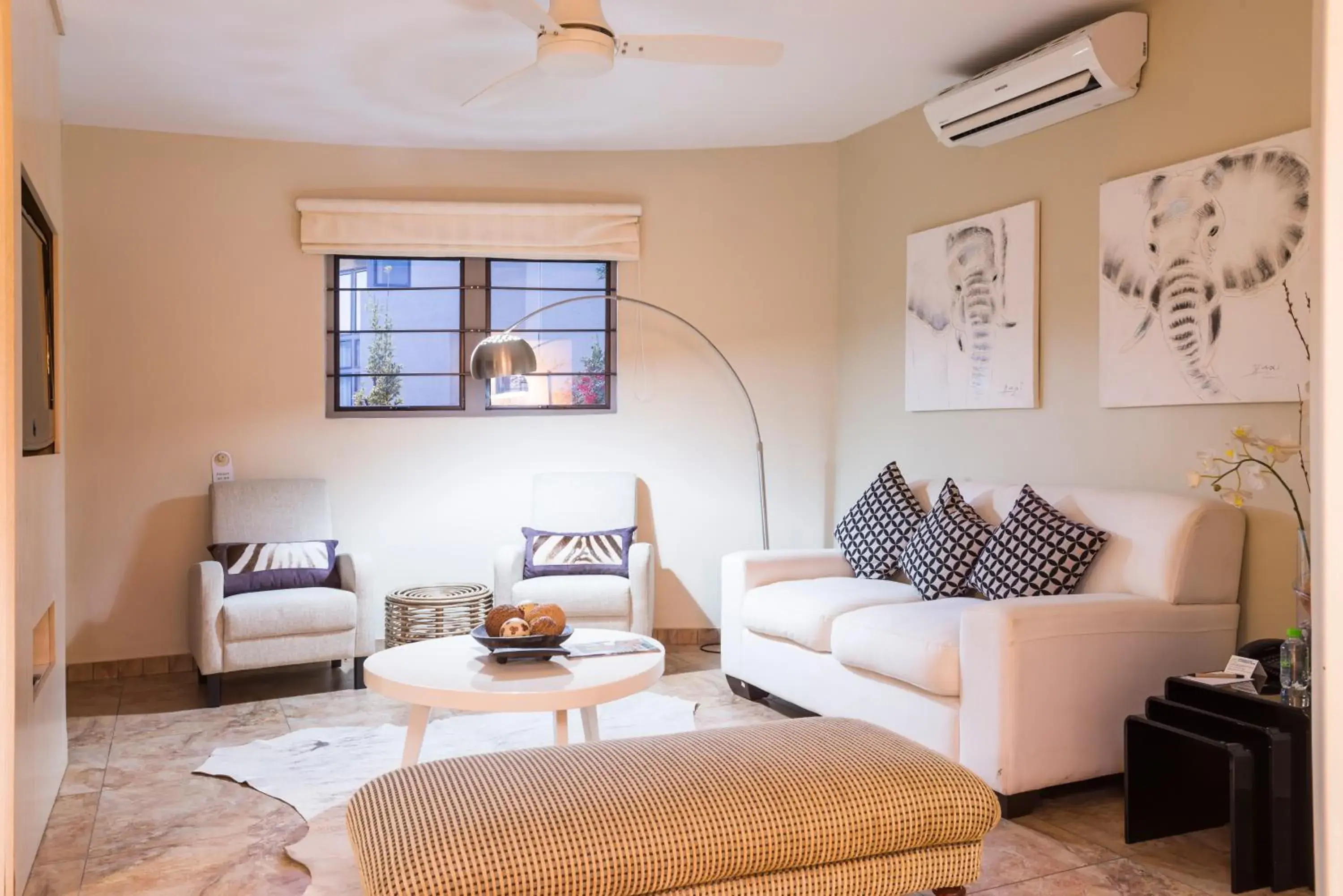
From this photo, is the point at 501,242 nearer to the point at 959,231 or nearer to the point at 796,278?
the point at 796,278

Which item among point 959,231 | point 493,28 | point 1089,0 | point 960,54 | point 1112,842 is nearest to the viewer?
point 1112,842

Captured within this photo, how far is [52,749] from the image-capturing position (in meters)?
3.01

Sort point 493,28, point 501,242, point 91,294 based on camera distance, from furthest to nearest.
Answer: point 501,242, point 91,294, point 493,28

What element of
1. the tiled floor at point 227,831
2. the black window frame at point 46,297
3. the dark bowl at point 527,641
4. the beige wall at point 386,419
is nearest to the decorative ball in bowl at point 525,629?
the dark bowl at point 527,641

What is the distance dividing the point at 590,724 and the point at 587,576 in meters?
1.54

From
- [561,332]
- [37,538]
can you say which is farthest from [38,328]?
[561,332]

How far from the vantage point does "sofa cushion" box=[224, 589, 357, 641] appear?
412cm

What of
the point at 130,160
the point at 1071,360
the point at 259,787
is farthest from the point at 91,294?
the point at 1071,360

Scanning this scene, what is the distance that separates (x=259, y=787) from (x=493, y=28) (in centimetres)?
260

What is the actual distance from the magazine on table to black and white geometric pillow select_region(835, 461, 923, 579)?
1249mm

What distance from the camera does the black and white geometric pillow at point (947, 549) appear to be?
12.1 feet

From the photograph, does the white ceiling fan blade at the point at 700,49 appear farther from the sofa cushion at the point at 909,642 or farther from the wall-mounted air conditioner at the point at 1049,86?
the sofa cushion at the point at 909,642

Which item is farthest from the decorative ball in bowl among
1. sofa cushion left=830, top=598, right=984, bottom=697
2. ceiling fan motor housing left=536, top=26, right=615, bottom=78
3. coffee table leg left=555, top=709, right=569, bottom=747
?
ceiling fan motor housing left=536, top=26, right=615, bottom=78

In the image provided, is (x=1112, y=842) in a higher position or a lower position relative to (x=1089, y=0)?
lower
